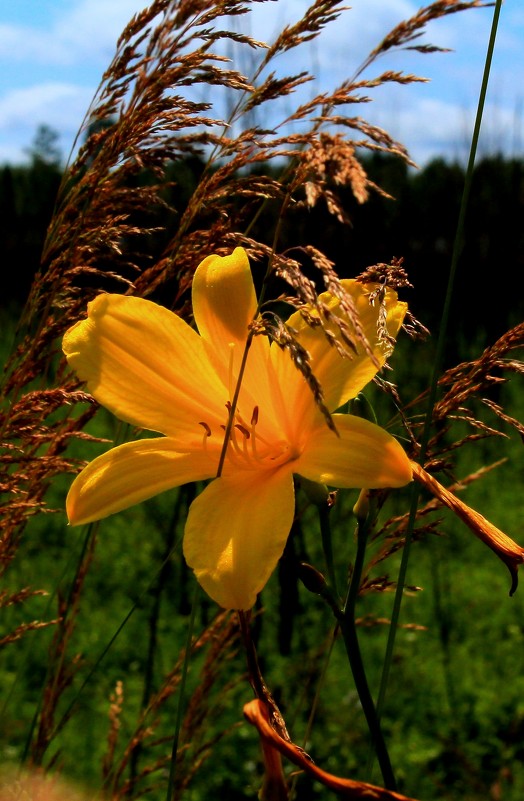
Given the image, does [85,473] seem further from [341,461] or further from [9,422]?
[9,422]

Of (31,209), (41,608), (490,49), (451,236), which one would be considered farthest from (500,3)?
(31,209)

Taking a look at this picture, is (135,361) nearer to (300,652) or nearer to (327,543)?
(327,543)

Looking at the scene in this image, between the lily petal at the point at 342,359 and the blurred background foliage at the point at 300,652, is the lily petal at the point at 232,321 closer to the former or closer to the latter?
the lily petal at the point at 342,359

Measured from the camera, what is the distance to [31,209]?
9008mm

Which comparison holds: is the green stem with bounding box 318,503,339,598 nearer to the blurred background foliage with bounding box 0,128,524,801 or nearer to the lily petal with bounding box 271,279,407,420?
the lily petal with bounding box 271,279,407,420

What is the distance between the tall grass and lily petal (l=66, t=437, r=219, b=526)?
126 mm

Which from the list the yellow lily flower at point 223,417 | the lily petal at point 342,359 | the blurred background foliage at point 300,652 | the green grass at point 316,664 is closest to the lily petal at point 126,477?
the yellow lily flower at point 223,417

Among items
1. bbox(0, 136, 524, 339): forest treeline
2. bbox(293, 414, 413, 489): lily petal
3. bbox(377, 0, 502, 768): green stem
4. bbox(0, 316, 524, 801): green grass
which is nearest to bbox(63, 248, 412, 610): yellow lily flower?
bbox(293, 414, 413, 489): lily petal

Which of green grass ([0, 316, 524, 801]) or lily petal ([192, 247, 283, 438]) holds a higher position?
lily petal ([192, 247, 283, 438])

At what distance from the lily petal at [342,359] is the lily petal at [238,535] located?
3.2 inches

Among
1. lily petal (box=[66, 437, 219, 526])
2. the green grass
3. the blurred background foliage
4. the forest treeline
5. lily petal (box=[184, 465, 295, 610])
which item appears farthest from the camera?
the forest treeline

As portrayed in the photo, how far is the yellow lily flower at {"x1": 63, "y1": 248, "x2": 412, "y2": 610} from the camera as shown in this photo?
0.77 m

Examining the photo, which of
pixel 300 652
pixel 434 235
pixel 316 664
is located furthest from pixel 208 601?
pixel 434 235

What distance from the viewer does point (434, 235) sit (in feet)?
25.9
